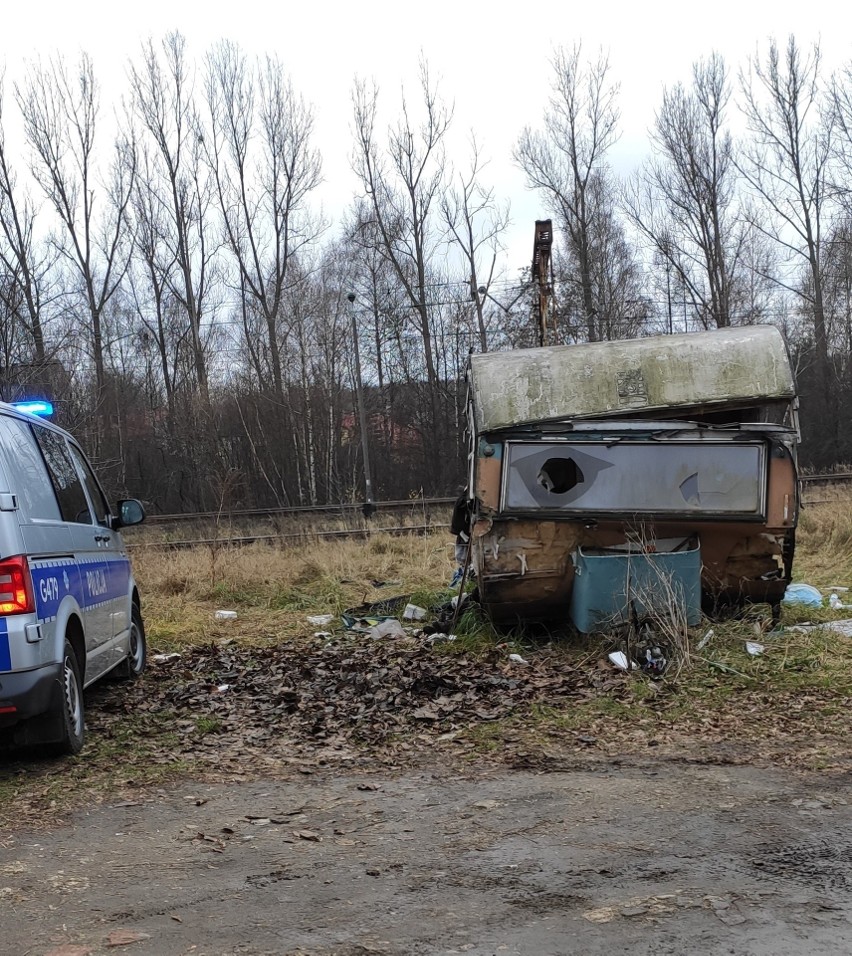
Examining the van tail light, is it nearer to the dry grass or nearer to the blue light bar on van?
the blue light bar on van

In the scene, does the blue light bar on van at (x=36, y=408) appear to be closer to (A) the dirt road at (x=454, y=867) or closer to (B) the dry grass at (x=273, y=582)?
(A) the dirt road at (x=454, y=867)

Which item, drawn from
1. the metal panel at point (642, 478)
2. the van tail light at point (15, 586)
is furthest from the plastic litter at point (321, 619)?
the van tail light at point (15, 586)

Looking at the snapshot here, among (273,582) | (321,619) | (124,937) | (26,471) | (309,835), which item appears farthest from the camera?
(273,582)

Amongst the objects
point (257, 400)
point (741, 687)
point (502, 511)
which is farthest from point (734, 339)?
point (257, 400)

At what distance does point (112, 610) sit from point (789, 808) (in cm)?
467

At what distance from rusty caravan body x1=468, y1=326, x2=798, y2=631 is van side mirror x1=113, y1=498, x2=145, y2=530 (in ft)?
9.03

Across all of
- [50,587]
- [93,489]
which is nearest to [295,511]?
[93,489]

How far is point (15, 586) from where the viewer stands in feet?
14.6

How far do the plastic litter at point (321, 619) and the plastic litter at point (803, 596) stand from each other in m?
4.82

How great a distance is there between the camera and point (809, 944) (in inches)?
104

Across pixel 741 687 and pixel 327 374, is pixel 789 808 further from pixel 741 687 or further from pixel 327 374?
pixel 327 374

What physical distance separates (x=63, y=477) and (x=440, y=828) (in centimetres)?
356

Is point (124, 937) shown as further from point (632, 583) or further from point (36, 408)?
point (632, 583)

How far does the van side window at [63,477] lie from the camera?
5.64 meters
